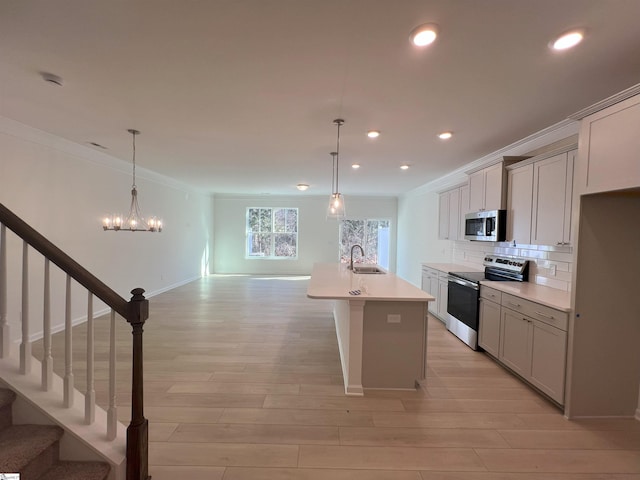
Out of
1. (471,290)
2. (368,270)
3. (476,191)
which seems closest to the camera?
(471,290)

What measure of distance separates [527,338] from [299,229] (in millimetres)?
7489

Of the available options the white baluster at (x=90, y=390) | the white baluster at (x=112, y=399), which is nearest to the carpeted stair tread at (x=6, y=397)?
the white baluster at (x=90, y=390)

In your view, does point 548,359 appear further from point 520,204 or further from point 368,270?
point 368,270

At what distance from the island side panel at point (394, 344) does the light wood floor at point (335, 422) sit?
142mm

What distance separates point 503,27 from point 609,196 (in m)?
1.60

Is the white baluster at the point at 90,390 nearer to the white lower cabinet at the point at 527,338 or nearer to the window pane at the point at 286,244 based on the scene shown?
the white lower cabinet at the point at 527,338

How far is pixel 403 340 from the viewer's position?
2.81 meters

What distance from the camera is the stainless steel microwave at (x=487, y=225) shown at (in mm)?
3713

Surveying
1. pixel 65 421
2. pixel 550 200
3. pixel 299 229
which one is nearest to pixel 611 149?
pixel 550 200

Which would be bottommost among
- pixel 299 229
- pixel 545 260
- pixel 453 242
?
pixel 545 260

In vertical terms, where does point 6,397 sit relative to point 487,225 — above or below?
below

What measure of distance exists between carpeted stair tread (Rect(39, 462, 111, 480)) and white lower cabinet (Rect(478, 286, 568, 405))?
3204mm

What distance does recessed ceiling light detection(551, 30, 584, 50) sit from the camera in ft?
5.69

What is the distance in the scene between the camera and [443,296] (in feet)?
15.4
